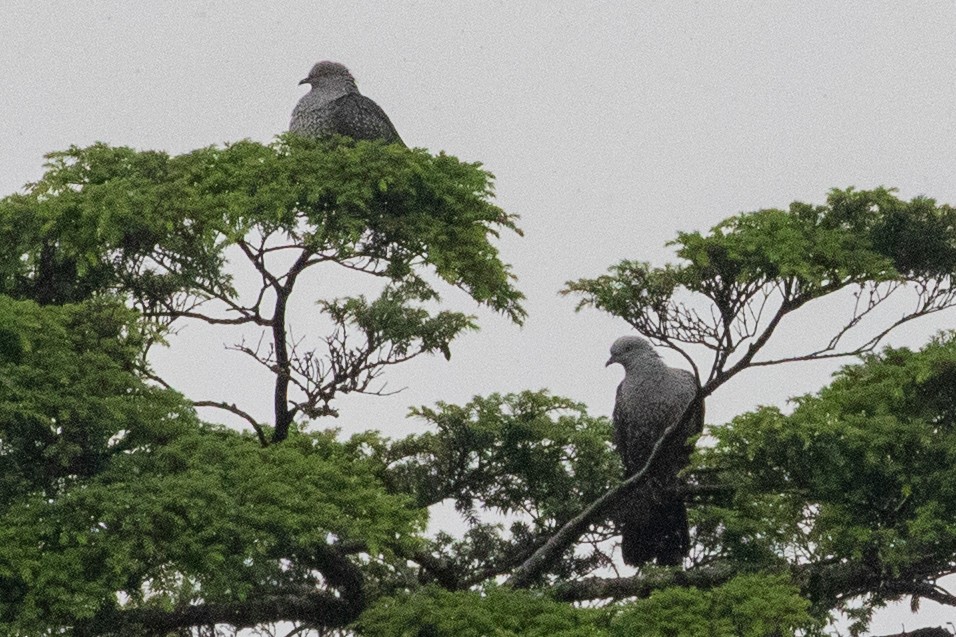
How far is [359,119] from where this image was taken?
1560cm

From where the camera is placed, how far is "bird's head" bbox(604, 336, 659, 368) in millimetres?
16578

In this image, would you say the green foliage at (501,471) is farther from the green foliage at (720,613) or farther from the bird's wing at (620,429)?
the green foliage at (720,613)

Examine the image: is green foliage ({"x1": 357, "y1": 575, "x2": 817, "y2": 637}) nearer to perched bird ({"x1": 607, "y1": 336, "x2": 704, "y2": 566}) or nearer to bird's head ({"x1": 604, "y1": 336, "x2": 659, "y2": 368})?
perched bird ({"x1": 607, "y1": 336, "x2": 704, "y2": 566})

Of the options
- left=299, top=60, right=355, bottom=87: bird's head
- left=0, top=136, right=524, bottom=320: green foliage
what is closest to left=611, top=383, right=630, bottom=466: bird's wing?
left=0, top=136, right=524, bottom=320: green foliage

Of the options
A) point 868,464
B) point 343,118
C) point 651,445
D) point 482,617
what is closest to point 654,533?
point 651,445

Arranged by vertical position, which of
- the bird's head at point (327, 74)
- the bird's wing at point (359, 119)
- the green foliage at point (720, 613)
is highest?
the bird's head at point (327, 74)

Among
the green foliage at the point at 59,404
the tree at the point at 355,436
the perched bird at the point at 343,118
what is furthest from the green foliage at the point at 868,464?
the perched bird at the point at 343,118

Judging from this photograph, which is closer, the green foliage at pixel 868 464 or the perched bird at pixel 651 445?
the green foliage at pixel 868 464

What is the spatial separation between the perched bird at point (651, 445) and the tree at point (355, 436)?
0.37 metres

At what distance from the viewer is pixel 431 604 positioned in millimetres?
11492

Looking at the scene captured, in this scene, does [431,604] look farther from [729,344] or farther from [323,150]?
[323,150]

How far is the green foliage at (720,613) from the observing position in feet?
35.4

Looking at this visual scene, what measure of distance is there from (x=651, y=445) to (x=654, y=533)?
101 centimetres

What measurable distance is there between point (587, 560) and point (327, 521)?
4.12m
